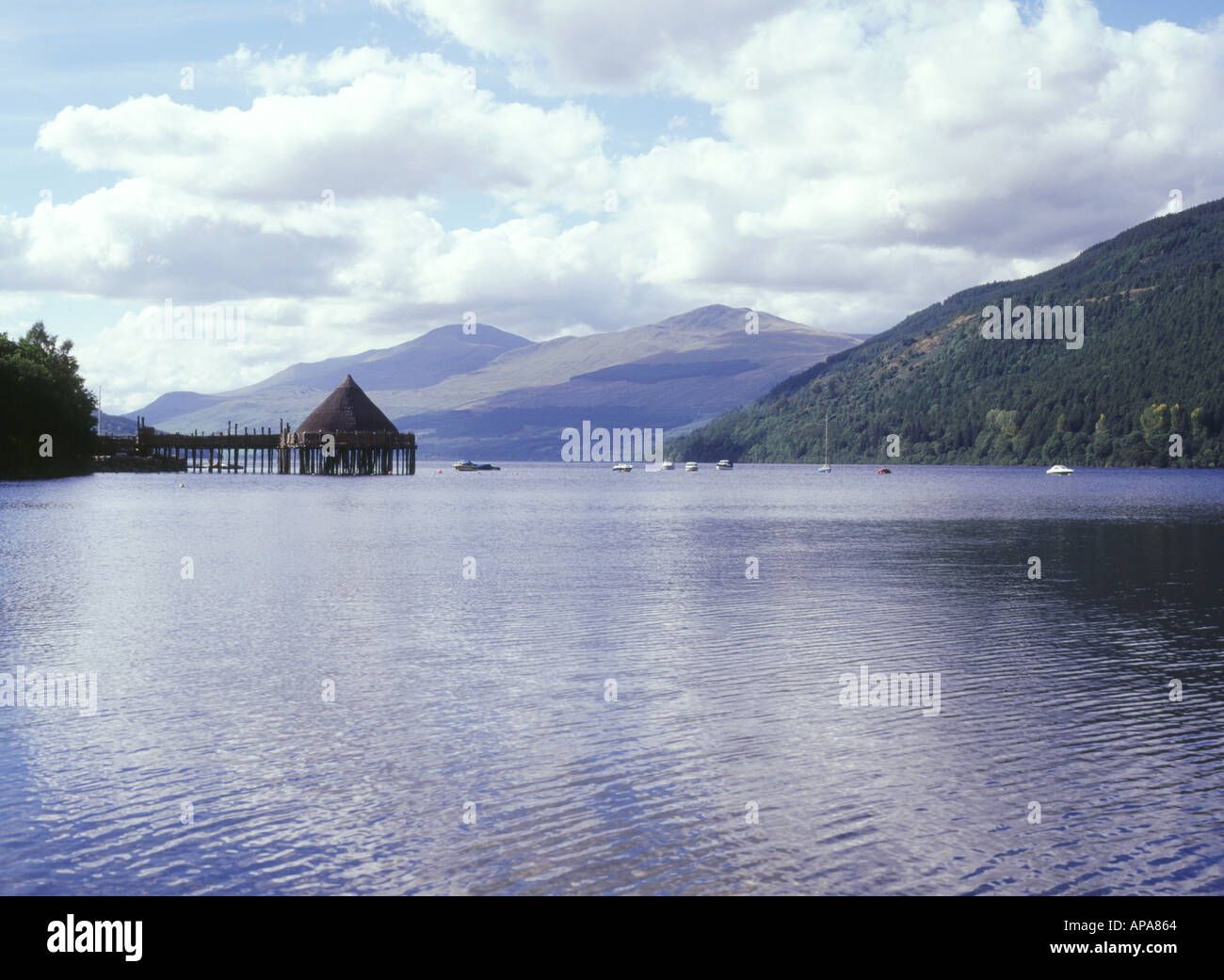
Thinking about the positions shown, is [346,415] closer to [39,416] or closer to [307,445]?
[307,445]

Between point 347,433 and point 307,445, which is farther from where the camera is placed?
point 307,445

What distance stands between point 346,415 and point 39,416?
5336 centimetres

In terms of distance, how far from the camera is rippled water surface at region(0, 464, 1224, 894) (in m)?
11.3

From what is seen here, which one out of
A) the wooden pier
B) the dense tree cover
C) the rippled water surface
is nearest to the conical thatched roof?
the wooden pier

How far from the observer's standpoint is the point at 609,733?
53.7ft

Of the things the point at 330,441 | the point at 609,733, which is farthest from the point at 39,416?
the point at 609,733

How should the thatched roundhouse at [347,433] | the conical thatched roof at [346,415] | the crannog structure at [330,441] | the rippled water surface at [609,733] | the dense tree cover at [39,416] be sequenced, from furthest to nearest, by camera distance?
the conical thatched roof at [346,415] < the crannog structure at [330,441] < the thatched roundhouse at [347,433] < the dense tree cover at [39,416] < the rippled water surface at [609,733]

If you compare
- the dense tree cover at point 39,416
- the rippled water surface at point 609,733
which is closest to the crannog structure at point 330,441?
Answer: the dense tree cover at point 39,416

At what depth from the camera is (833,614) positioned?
2880 centimetres

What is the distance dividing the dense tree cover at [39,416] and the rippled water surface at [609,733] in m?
74.2

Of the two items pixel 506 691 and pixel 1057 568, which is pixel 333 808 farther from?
pixel 1057 568

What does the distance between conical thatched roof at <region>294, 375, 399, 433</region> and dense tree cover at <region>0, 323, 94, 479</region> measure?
33.1m

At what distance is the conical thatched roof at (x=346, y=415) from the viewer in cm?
15900

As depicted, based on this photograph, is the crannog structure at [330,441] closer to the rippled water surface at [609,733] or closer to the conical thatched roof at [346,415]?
the conical thatched roof at [346,415]
